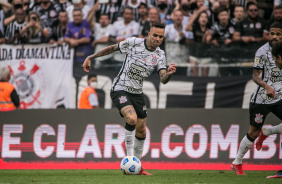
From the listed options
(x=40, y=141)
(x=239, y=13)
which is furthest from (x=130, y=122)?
(x=239, y=13)

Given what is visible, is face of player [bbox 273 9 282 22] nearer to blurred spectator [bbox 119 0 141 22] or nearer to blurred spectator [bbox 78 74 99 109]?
blurred spectator [bbox 119 0 141 22]

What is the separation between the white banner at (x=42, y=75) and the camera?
12.8m

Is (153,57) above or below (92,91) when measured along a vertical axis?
above

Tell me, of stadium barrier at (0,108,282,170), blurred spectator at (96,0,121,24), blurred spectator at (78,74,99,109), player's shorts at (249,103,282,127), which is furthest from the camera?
blurred spectator at (96,0,121,24)

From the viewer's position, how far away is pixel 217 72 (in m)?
12.7

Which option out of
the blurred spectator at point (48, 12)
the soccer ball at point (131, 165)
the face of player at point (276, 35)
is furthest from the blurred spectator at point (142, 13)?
the soccer ball at point (131, 165)

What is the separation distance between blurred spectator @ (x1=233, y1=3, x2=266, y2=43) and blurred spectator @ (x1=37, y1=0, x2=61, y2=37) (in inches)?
186

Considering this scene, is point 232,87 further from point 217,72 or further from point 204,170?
point 204,170

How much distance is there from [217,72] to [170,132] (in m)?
2.99

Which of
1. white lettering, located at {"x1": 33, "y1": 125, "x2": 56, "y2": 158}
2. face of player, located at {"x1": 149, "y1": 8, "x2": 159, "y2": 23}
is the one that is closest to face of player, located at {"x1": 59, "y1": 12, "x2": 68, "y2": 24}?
face of player, located at {"x1": 149, "y1": 8, "x2": 159, "y2": 23}

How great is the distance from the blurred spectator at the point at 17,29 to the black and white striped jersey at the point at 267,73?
7.06 metres

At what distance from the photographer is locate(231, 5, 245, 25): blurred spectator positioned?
13156mm

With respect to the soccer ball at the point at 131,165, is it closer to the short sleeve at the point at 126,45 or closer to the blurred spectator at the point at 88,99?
the short sleeve at the point at 126,45

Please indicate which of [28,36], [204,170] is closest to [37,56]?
[28,36]
